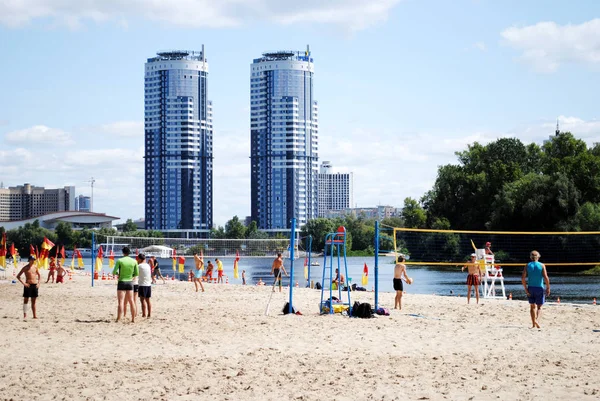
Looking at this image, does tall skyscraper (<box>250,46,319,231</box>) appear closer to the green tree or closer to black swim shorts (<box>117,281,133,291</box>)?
the green tree

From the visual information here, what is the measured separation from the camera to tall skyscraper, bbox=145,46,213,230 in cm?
15875

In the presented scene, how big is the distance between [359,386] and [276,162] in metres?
152

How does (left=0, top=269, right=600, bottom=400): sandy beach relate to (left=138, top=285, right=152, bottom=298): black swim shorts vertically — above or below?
below

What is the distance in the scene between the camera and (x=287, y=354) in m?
11.7

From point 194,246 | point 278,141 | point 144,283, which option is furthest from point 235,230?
point 144,283

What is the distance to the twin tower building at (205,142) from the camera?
159375 mm

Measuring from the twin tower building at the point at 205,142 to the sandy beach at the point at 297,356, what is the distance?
142m

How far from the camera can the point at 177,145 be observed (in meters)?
159

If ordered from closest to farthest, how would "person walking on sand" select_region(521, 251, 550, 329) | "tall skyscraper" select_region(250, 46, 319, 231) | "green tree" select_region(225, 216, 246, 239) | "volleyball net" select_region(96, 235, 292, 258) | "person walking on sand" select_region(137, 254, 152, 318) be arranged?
"person walking on sand" select_region(521, 251, 550, 329) < "person walking on sand" select_region(137, 254, 152, 318) < "volleyball net" select_region(96, 235, 292, 258) < "green tree" select_region(225, 216, 246, 239) < "tall skyscraper" select_region(250, 46, 319, 231)

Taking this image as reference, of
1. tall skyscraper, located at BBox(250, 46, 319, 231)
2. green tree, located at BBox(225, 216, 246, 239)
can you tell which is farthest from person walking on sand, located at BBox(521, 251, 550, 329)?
tall skyscraper, located at BBox(250, 46, 319, 231)

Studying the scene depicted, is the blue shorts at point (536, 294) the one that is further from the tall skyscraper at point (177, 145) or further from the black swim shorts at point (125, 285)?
the tall skyscraper at point (177, 145)

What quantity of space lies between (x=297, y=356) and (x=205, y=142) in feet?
504

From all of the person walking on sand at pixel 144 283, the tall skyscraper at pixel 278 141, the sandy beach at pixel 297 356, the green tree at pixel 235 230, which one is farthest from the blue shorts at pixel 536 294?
the tall skyscraper at pixel 278 141

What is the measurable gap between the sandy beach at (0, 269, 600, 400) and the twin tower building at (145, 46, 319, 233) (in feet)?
466
